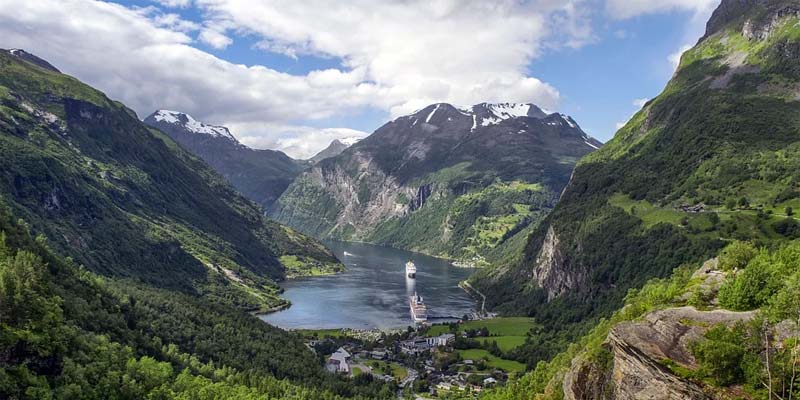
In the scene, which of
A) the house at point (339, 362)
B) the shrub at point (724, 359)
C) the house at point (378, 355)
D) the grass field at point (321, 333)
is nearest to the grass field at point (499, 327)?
the house at point (378, 355)

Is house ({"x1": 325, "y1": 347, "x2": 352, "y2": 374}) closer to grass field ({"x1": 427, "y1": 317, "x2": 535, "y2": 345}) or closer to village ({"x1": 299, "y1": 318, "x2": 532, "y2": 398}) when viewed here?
village ({"x1": 299, "y1": 318, "x2": 532, "y2": 398})

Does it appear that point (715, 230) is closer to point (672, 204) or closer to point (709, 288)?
point (672, 204)

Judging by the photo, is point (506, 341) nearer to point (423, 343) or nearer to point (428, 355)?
point (423, 343)

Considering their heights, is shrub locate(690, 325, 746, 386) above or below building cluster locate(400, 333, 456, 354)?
above

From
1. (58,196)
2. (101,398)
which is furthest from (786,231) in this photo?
(58,196)

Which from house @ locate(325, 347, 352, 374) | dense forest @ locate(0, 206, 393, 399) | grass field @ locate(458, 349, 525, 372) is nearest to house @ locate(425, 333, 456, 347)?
grass field @ locate(458, 349, 525, 372)

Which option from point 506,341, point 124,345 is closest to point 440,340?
point 506,341
